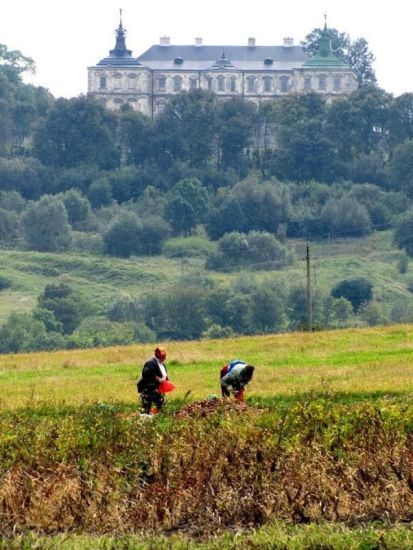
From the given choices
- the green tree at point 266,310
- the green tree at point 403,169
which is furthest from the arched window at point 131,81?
the green tree at point 266,310

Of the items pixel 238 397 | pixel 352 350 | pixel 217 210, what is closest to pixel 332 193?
pixel 217 210

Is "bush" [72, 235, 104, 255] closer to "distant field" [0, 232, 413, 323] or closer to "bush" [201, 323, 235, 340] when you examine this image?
"distant field" [0, 232, 413, 323]

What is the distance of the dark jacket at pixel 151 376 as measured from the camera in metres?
24.4

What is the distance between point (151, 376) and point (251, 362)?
944cm

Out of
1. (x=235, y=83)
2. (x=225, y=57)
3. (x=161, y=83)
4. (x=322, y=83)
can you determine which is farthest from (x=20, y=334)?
(x=225, y=57)

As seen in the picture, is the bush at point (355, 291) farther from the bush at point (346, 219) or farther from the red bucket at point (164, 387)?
the red bucket at point (164, 387)

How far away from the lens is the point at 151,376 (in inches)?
961

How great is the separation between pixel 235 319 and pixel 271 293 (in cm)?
273

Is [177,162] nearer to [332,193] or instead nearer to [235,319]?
[332,193]

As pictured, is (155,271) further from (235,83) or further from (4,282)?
(235,83)

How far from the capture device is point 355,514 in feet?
64.7

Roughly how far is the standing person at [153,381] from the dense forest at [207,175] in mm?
95878

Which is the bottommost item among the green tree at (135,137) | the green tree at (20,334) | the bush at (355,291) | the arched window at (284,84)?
the green tree at (20,334)

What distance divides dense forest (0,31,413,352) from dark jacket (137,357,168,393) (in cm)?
9598
